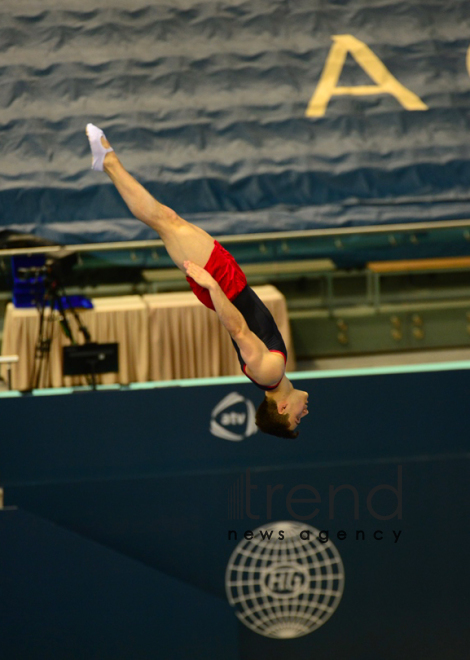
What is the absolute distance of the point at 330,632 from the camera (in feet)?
19.5

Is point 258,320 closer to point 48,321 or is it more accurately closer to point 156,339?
point 156,339

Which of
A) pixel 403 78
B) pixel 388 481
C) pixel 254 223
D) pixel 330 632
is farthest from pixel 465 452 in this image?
pixel 403 78

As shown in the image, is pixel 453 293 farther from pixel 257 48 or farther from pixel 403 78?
pixel 257 48

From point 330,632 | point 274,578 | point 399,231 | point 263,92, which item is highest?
point 263,92

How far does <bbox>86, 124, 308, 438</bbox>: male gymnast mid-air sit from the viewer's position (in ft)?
12.9

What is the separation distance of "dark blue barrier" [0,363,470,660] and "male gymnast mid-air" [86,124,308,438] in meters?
1.44

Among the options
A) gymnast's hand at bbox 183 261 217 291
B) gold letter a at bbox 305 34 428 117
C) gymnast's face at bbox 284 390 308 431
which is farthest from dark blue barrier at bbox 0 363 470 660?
gold letter a at bbox 305 34 428 117

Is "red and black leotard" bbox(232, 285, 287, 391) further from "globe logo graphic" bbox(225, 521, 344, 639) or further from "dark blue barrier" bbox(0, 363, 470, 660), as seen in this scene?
"globe logo graphic" bbox(225, 521, 344, 639)

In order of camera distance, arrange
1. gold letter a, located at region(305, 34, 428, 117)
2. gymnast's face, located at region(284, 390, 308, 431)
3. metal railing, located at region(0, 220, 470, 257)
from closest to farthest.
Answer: gymnast's face, located at region(284, 390, 308, 431) → metal railing, located at region(0, 220, 470, 257) → gold letter a, located at region(305, 34, 428, 117)

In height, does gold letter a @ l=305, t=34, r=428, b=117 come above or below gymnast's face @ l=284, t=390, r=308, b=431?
above

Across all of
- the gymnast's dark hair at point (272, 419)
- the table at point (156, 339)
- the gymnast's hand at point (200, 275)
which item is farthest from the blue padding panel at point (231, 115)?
the gymnast's hand at point (200, 275)

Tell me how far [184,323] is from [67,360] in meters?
1.32

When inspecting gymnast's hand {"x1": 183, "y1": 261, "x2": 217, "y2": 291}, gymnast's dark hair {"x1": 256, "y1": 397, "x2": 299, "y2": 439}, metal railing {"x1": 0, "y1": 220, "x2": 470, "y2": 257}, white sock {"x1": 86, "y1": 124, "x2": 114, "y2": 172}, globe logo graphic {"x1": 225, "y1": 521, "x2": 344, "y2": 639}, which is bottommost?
globe logo graphic {"x1": 225, "y1": 521, "x2": 344, "y2": 639}

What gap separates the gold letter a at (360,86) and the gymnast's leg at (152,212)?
419 centimetres
